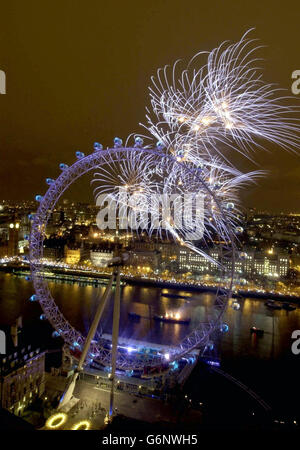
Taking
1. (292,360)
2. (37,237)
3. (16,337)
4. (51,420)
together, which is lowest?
(292,360)

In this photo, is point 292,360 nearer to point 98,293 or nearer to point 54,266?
point 98,293

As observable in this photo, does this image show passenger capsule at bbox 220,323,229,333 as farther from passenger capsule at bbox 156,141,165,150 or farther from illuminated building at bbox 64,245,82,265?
illuminated building at bbox 64,245,82,265

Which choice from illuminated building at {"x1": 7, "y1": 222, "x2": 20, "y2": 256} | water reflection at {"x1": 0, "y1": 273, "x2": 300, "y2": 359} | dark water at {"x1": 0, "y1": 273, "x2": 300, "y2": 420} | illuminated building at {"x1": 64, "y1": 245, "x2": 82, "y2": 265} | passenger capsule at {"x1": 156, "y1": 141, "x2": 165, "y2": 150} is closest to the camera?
passenger capsule at {"x1": 156, "y1": 141, "x2": 165, "y2": 150}

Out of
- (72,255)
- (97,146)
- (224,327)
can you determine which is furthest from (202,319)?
(72,255)

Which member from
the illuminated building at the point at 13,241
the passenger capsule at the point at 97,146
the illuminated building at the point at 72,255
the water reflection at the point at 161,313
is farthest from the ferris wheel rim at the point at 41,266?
the illuminated building at the point at 13,241

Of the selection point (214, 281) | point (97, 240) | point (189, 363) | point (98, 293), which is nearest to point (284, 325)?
point (189, 363)

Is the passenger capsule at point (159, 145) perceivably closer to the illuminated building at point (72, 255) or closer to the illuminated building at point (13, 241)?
the illuminated building at point (72, 255)

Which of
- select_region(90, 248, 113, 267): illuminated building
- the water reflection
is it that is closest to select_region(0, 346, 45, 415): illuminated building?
the water reflection

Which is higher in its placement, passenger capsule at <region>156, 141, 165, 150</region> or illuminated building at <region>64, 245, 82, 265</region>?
passenger capsule at <region>156, 141, 165, 150</region>

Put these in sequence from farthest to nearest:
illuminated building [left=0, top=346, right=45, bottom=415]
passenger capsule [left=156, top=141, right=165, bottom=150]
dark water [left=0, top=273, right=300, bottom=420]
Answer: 1. dark water [left=0, top=273, right=300, bottom=420]
2. illuminated building [left=0, top=346, right=45, bottom=415]
3. passenger capsule [left=156, top=141, right=165, bottom=150]

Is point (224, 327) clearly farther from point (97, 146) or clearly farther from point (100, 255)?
point (100, 255)
